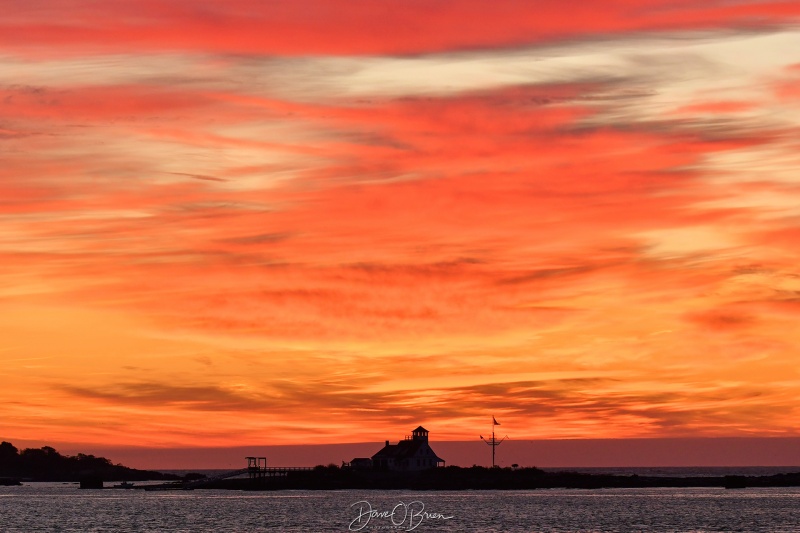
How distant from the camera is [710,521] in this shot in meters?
126

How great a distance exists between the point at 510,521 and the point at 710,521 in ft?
74.4

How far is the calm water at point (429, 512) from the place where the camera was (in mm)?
117944

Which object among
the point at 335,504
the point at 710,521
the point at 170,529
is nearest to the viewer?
the point at 170,529

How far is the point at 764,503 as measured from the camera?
547ft

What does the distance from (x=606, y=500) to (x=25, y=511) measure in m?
87.5

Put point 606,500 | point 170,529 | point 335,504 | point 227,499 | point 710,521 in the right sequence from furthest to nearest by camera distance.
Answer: point 227,499
point 606,500
point 335,504
point 710,521
point 170,529

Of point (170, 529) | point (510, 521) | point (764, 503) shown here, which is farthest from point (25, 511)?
point (764, 503)

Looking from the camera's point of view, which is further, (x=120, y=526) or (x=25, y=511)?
(x=25, y=511)

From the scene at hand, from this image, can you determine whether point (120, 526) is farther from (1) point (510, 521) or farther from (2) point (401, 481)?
(2) point (401, 481)

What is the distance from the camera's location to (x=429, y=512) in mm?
136500

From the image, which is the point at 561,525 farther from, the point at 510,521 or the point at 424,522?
the point at 424,522

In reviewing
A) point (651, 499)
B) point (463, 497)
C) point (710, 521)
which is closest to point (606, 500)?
point (651, 499)

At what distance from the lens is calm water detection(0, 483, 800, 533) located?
387 feet

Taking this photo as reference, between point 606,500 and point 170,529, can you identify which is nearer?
point 170,529
